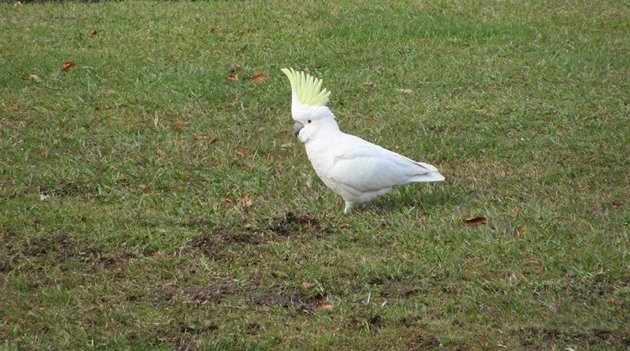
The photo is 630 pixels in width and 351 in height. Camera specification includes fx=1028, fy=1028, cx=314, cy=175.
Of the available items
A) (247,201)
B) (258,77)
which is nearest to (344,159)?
(247,201)

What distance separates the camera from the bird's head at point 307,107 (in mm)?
5605

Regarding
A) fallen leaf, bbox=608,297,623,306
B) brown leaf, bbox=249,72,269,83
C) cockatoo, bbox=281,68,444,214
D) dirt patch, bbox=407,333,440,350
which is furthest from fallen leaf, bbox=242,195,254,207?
brown leaf, bbox=249,72,269,83

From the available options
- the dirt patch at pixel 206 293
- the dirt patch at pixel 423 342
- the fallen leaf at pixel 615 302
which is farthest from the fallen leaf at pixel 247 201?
the fallen leaf at pixel 615 302

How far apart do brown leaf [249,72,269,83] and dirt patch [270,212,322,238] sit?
2.84 metres

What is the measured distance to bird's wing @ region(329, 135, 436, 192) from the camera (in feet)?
17.8

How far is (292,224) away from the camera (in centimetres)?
550

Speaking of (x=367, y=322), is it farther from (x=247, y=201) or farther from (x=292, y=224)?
(x=247, y=201)

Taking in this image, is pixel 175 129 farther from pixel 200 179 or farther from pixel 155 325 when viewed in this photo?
pixel 155 325

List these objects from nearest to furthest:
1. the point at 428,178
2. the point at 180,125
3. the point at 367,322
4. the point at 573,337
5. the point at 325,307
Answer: the point at 573,337
the point at 367,322
the point at 325,307
the point at 428,178
the point at 180,125

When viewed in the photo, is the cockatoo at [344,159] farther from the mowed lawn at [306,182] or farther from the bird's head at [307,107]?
the mowed lawn at [306,182]

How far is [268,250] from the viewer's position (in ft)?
17.0

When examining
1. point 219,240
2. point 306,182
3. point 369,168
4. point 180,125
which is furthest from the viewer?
point 180,125

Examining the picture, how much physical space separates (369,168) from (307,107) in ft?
1.67

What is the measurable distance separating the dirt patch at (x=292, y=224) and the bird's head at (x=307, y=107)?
0.43 m
